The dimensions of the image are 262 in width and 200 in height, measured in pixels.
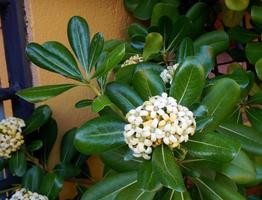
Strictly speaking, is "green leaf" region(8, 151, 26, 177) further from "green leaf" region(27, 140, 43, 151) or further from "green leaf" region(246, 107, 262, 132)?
"green leaf" region(246, 107, 262, 132)

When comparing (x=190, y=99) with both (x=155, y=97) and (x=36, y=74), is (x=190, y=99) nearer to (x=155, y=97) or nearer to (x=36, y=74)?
(x=155, y=97)

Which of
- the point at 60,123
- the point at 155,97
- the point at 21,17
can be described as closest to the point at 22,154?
the point at 60,123

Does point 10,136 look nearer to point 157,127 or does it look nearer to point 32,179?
point 32,179

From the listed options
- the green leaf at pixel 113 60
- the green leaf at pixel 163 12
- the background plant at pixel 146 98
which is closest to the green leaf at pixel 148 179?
the background plant at pixel 146 98

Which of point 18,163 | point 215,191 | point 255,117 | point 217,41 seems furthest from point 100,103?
point 217,41

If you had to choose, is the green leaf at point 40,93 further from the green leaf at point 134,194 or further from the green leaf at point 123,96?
the green leaf at point 134,194
